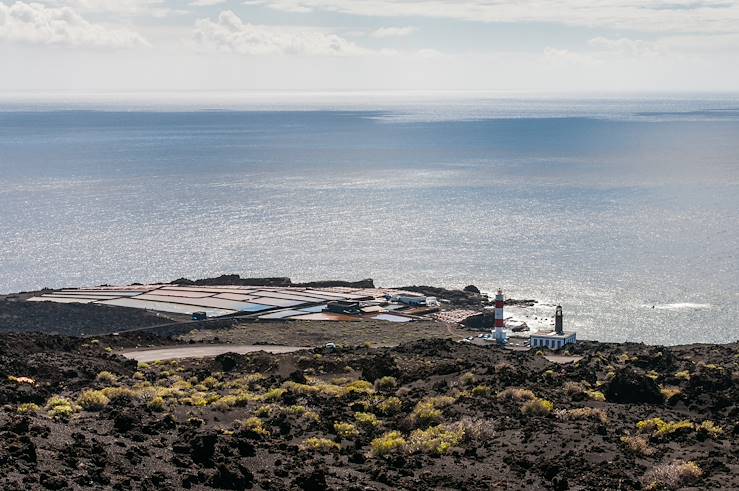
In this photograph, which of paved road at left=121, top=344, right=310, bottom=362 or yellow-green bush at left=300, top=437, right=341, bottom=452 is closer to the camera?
yellow-green bush at left=300, top=437, right=341, bottom=452

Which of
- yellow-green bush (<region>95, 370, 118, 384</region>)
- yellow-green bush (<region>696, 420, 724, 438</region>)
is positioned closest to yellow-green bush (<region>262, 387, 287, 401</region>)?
yellow-green bush (<region>95, 370, 118, 384</region>)

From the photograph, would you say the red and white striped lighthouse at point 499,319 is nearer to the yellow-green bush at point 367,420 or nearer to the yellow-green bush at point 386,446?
the yellow-green bush at point 367,420

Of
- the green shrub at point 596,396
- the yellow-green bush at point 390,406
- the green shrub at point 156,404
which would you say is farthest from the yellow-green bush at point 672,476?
the green shrub at point 156,404

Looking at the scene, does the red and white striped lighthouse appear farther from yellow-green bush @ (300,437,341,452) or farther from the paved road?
yellow-green bush @ (300,437,341,452)

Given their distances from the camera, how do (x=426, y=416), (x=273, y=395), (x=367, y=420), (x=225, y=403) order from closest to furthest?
(x=426, y=416), (x=367, y=420), (x=225, y=403), (x=273, y=395)

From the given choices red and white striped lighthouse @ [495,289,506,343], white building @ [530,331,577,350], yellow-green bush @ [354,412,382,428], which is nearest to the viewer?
yellow-green bush @ [354,412,382,428]

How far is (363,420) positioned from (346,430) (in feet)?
5.00

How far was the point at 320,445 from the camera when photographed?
33344mm

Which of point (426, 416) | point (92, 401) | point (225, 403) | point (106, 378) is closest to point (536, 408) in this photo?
point (426, 416)

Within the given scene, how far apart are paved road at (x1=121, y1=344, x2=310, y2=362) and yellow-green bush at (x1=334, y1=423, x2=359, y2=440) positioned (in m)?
20.1

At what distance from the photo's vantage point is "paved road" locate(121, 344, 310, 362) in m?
54.9

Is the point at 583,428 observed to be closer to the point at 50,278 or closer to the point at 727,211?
the point at 50,278

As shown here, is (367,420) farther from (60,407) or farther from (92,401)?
(60,407)

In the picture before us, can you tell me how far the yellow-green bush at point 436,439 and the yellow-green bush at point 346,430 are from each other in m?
1.78
